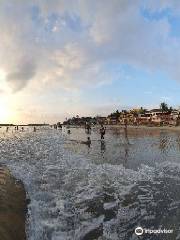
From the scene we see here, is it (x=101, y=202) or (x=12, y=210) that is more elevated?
(x=12, y=210)

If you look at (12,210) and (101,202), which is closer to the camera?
(12,210)

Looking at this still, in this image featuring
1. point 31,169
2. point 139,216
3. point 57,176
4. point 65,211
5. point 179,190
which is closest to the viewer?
point 139,216

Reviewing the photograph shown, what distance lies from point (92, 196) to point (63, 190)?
1.94 m

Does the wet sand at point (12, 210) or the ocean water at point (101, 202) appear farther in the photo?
the ocean water at point (101, 202)

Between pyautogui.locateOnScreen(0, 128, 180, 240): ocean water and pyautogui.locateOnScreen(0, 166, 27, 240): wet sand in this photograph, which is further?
pyautogui.locateOnScreen(0, 128, 180, 240): ocean water

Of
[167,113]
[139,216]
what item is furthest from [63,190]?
[167,113]

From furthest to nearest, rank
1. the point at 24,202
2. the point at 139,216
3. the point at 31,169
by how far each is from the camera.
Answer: the point at 31,169, the point at 24,202, the point at 139,216

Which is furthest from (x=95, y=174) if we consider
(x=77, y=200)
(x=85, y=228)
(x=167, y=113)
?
(x=167, y=113)

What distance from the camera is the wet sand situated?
9.62m

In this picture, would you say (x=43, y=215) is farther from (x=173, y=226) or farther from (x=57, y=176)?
(x=57, y=176)

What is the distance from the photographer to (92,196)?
1420 cm

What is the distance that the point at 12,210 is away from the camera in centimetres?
1182

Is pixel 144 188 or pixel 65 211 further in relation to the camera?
pixel 144 188

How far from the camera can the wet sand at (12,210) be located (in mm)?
9617
